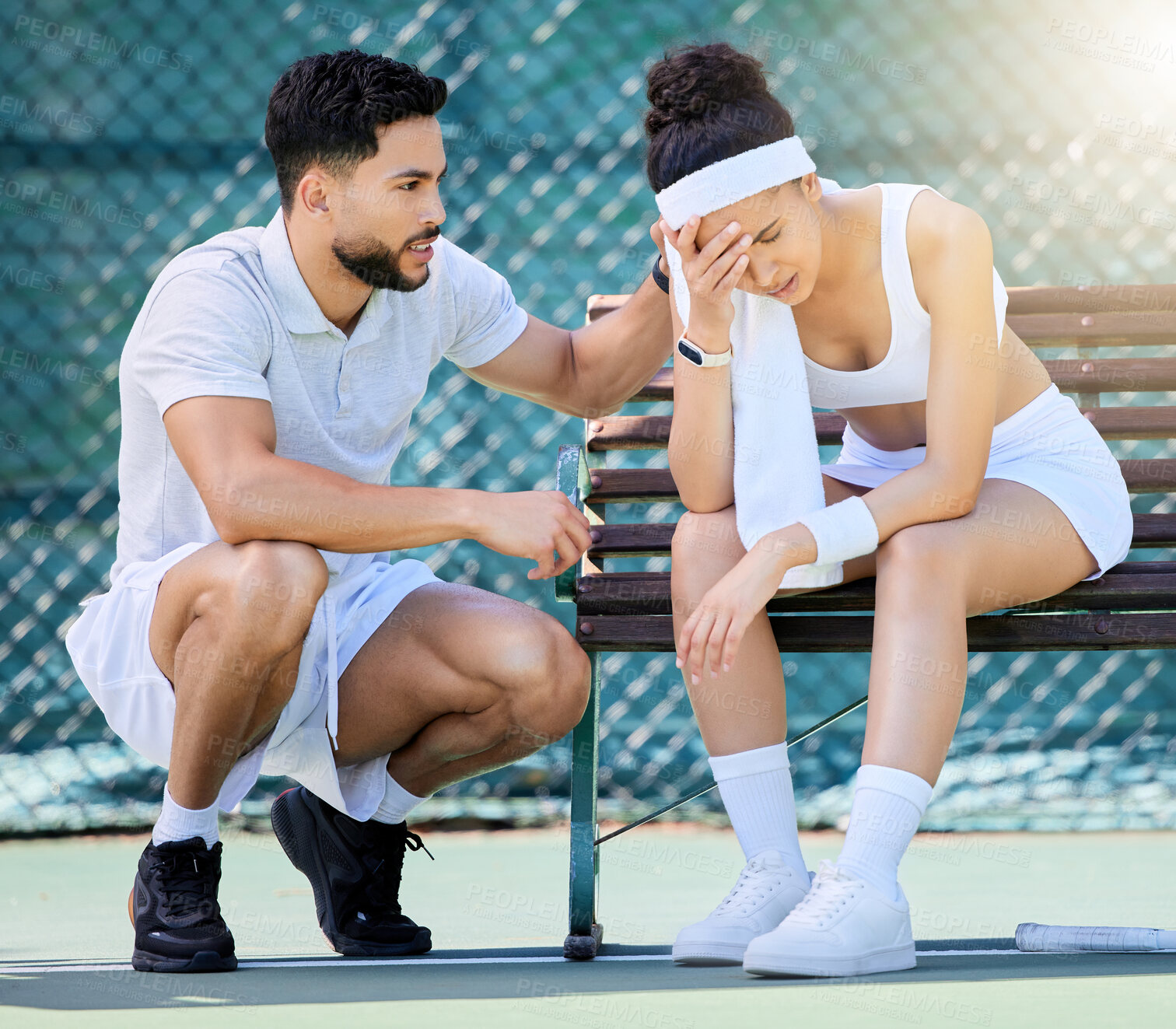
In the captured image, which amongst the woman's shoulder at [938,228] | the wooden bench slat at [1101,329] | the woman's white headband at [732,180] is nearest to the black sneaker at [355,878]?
the woman's white headband at [732,180]

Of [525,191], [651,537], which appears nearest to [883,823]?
[651,537]

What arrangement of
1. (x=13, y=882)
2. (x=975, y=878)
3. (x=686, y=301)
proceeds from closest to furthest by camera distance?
(x=686, y=301) < (x=975, y=878) < (x=13, y=882)

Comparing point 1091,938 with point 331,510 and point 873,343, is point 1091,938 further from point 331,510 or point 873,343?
point 331,510

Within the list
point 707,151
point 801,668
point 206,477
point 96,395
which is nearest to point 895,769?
point 707,151

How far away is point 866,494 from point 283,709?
2.69 feet

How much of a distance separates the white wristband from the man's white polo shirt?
592 millimetres

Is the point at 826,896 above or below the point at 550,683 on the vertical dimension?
below

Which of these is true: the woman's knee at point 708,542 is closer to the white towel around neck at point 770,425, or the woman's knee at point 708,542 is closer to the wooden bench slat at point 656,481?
the white towel around neck at point 770,425

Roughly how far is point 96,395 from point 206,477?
6.53 ft

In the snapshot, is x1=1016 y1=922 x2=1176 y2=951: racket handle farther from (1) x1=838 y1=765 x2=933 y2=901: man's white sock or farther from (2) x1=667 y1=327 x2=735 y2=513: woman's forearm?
(2) x1=667 y1=327 x2=735 y2=513: woman's forearm

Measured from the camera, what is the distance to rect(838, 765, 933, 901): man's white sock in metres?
1.49

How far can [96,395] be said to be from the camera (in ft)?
11.7

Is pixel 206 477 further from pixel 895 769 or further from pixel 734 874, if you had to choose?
pixel 734 874

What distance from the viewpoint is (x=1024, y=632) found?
5.83 ft
